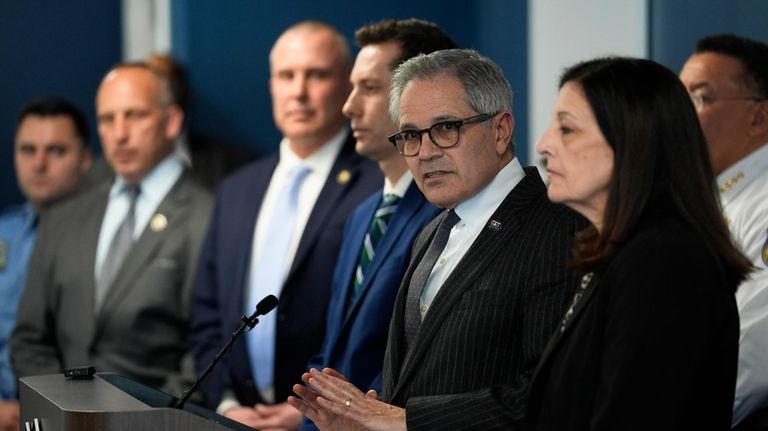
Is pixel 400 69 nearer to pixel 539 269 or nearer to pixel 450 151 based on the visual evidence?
pixel 450 151

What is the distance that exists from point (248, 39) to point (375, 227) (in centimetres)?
214

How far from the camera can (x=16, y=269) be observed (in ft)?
18.2

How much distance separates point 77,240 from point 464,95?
2676 mm

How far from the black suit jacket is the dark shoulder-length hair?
207 cm

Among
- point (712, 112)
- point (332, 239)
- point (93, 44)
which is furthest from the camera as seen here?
point (93, 44)

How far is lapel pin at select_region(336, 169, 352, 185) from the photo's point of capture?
4341 millimetres

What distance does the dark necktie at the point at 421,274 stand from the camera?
2.78 metres

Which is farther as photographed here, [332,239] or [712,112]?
[332,239]

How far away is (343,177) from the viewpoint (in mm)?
4355

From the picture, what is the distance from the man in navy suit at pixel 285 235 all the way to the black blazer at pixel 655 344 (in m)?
1.92

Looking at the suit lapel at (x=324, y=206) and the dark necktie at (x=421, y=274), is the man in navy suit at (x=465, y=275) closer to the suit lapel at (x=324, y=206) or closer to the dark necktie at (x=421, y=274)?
the dark necktie at (x=421, y=274)

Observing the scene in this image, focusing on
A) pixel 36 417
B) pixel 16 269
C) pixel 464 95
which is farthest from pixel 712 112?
pixel 16 269

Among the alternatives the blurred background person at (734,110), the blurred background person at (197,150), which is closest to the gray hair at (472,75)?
the blurred background person at (734,110)

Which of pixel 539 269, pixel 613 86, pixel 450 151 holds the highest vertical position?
pixel 613 86
